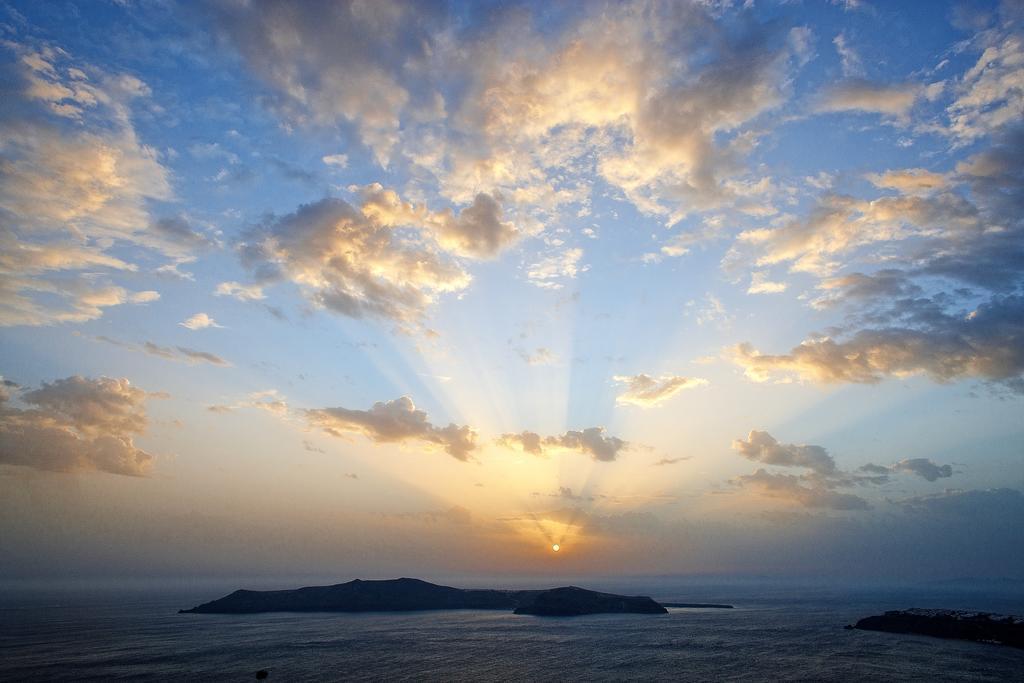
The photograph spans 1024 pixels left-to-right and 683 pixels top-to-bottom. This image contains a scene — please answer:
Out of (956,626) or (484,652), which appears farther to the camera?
(956,626)

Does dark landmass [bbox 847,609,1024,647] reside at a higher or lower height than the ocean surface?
higher

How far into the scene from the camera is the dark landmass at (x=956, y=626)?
106938 mm

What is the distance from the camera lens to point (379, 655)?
323ft

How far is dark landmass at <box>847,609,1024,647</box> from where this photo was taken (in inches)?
4210

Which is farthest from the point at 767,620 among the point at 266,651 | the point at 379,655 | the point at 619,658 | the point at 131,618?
the point at 131,618

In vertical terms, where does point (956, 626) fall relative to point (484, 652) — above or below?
above

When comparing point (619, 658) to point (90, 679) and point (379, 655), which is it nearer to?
point (379, 655)

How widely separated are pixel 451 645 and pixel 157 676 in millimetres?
56080

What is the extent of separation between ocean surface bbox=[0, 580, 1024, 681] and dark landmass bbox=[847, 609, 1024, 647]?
19.1 feet

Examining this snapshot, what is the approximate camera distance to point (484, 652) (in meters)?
104

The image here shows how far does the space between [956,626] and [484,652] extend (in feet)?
364

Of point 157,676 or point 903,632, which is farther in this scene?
point 903,632

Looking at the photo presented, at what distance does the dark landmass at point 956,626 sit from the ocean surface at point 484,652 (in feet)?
19.1

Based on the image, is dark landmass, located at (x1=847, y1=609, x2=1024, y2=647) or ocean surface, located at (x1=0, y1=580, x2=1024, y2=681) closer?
ocean surface, located at (x1=0, y1=580, x2=1024, y2=681)
